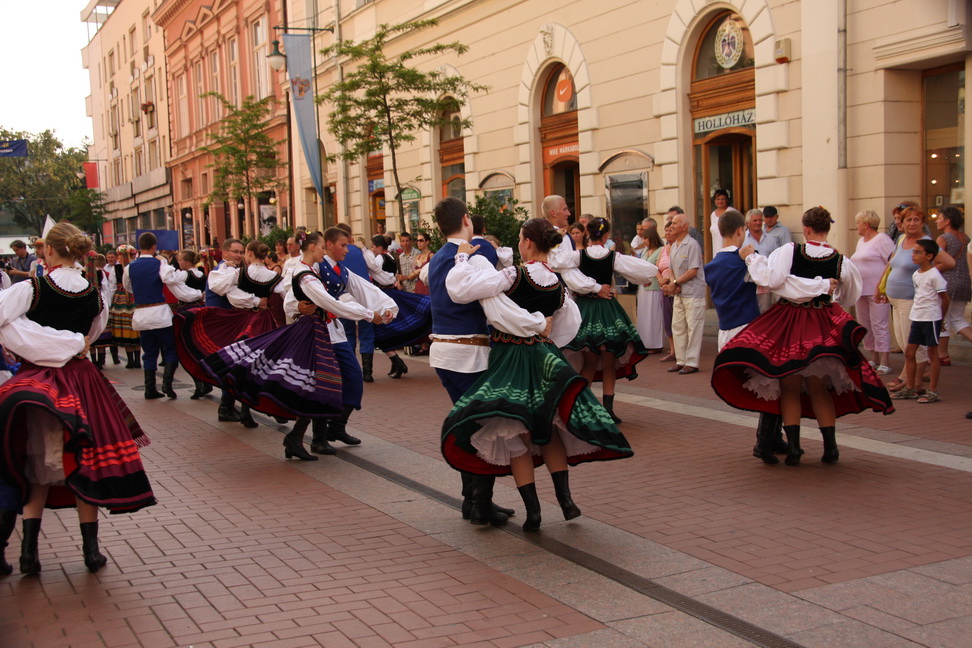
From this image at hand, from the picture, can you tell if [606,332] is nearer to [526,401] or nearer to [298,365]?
[298,365]

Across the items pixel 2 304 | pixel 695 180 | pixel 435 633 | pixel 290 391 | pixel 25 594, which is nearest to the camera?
pixel 435 633

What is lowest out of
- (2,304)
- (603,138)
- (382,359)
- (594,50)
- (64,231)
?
(382,359)

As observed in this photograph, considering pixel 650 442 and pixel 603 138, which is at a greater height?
pixel 603 138

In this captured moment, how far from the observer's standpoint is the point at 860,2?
13.2 metres

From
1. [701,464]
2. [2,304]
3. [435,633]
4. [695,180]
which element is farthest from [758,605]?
[695,180]

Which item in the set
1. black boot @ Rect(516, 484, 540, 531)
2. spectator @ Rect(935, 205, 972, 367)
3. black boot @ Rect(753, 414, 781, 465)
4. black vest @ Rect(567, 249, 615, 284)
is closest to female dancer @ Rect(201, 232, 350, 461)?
black vest @ Rect(567, 249, 615, 284)

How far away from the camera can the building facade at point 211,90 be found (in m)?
36.1

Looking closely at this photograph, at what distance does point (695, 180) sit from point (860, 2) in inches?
167

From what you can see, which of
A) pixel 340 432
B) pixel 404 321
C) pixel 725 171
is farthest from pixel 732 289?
pixel 725 171

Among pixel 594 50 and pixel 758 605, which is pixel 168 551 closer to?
pixel 758 605

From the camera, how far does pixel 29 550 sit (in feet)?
17.8

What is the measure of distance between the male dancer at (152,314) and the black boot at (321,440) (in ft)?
14.2

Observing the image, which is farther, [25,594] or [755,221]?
[755,221]

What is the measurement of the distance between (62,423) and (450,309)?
219 cm
